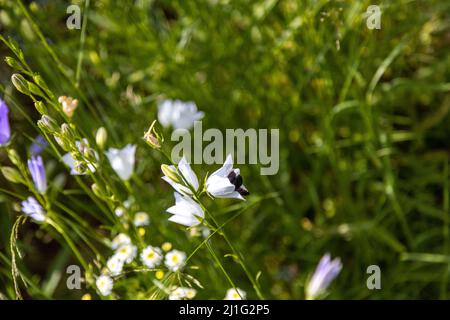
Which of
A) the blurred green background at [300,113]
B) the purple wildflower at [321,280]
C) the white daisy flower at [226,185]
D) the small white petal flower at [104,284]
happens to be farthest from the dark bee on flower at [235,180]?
→ the blurred green background at [300,113]

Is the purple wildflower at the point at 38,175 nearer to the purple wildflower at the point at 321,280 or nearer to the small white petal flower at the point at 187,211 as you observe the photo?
the small white petal flower at the point at 187,211

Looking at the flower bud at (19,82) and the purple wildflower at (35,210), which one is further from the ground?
the flower bud at (19,82)

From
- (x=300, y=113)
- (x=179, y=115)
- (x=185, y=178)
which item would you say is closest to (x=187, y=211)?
(x=185, y=178)

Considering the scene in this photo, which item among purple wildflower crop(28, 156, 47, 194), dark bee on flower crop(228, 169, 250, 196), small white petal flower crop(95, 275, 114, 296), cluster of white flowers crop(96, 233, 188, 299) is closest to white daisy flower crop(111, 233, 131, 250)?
cluster of white flowers crop(96, 233, 188, 299)

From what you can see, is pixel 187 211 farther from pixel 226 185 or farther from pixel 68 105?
pixel 68 105

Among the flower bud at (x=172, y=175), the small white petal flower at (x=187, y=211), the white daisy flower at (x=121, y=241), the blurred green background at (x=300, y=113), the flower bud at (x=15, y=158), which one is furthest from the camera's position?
the blurred green background at (x=300, y=113)

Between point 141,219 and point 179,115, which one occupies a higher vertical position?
point 179,115

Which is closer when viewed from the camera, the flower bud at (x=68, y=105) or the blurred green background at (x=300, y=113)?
the flower bud at (x=68, y=105)
